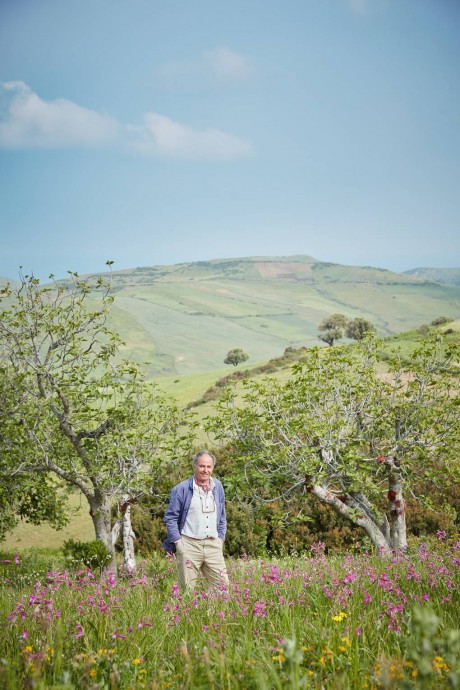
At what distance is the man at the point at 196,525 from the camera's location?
7746 mm

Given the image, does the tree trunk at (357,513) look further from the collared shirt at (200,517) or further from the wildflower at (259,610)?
the wildflower at (259,610)

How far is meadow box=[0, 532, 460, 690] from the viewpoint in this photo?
11.4 feet

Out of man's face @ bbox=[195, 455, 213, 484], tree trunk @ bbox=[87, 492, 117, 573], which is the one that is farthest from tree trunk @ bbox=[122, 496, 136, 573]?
man's face @ bbox=[195, 455, 213, 484]

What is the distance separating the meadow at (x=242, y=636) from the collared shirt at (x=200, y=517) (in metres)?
1.39

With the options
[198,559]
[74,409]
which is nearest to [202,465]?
[198,559]

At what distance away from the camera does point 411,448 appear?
544 inches

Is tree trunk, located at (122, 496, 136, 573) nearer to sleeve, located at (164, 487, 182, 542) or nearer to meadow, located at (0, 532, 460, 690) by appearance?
sleeve, located at (164, 487, 182, 542)

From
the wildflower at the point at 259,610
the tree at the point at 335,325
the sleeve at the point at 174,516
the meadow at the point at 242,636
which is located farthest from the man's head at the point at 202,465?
the tree at the point at 335,325

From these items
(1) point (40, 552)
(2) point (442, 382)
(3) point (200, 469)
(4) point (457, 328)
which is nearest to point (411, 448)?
(2) point (442, 382)

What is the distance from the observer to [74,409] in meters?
14.8

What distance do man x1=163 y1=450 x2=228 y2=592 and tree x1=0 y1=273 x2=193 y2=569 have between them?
588 cm

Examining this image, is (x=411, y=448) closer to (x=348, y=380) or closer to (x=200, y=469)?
(x=348, y=380)

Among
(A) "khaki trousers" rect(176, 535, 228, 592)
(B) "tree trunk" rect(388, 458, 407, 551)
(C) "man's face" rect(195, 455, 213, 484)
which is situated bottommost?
(B) "tree trunk" rect(388, 458, 407, 551)

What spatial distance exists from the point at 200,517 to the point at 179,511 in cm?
35
